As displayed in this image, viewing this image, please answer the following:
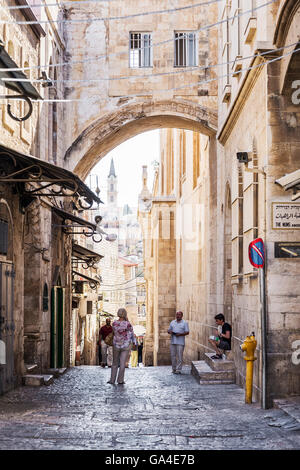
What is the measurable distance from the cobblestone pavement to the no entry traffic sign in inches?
73.2

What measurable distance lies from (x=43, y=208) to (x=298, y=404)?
8.20 metres

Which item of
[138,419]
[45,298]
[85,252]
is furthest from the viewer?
[85,252]

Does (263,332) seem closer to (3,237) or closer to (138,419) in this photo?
(138,419)

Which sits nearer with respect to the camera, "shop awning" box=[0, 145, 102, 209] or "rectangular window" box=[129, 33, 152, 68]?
"shop awning" box=[0, 145, 102, 209]

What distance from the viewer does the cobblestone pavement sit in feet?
23.8

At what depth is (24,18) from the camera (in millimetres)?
14148

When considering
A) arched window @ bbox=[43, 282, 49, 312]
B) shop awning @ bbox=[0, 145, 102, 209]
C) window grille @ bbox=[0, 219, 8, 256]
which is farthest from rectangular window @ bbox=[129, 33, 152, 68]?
window grille @ bbox=[0, 219, 8, 256]

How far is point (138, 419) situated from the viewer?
9.08 m

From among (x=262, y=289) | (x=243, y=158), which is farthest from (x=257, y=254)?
(x=243, y=158)

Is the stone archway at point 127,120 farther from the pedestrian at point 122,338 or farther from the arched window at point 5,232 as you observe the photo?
the arched window at point 5,232

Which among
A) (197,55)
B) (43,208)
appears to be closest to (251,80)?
(43,208)

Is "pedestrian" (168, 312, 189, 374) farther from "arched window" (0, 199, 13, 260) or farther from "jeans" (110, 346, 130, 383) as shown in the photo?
"arched window" (0, 199, 13, 260)

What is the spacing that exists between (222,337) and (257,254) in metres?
4.81

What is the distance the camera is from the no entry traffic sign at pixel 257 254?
985 centimetres
